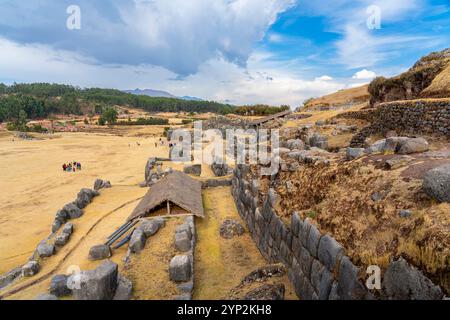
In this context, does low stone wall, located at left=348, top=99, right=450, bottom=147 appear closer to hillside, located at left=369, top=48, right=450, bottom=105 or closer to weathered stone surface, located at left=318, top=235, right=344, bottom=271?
hillside, located at left=369, top=48, right=450, bottom=105

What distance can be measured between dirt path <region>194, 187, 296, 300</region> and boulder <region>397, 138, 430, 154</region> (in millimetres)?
5097

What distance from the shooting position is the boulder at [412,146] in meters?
8.86

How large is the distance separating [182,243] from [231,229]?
327 cm

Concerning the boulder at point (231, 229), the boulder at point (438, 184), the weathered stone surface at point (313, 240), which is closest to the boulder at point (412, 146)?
the boulder at point (438, 184)

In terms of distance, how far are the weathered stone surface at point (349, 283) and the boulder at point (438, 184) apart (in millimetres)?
2053

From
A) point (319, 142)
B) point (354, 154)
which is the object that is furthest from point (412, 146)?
point (319, 142)

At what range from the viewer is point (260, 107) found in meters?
75.8

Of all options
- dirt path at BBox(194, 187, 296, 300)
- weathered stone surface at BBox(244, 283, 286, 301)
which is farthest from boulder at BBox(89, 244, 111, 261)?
weathered stone surface at BBox(244, 283, 286, 301)

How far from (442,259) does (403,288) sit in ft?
2.27

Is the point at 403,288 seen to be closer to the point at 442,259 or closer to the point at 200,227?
the point at 442,259

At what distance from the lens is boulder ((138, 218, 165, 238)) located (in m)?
12.2

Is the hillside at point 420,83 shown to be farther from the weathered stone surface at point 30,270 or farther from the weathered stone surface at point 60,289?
the weathered stone surface at point 30,270

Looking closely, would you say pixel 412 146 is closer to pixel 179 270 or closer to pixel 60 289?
pixel 179 270
